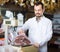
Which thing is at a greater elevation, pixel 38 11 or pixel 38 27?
pixel 38 11

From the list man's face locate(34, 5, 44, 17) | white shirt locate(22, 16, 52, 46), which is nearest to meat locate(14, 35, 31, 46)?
white shirt locate(22, 16, 52, 46)

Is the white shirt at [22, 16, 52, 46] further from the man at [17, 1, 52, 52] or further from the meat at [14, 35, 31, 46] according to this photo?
the meat at [14, 35, 31, 46]

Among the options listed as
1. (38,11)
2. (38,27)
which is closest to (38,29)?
(38,27)

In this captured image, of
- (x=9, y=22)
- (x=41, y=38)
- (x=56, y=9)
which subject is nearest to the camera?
(x=41, y=38)

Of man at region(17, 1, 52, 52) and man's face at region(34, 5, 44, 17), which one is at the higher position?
man's face at region(34, 5, 44, 17)

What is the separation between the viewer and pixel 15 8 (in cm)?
202

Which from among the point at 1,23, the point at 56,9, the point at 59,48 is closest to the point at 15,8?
the point at 1,23

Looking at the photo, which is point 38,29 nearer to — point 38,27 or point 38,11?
point 38,27

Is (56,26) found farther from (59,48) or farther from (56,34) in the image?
(59,48)

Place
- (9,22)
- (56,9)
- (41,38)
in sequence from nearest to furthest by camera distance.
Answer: (41,38)
(9,22)
(56,9)

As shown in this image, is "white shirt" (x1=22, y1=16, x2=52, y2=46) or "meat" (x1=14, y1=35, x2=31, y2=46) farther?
"white shirt" (x1=22, y1=16, x2=52, y2=46)

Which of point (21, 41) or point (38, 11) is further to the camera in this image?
point (38, 11)

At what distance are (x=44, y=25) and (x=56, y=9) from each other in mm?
868

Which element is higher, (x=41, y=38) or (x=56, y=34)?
(x=41, y=38)
